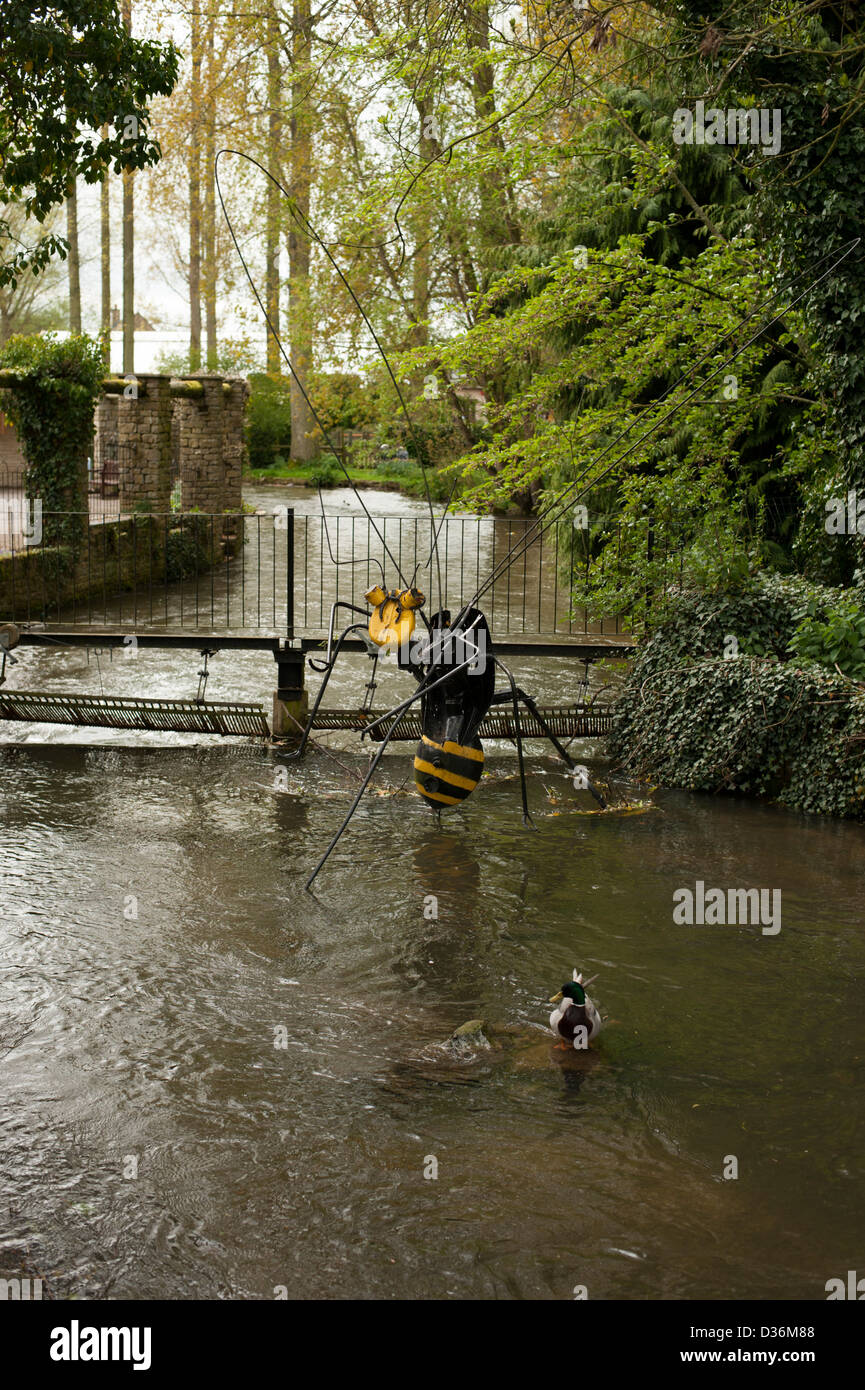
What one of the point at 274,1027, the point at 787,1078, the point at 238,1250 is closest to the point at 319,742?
the point at 274,1027

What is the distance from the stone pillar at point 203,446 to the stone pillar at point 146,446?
1.30m

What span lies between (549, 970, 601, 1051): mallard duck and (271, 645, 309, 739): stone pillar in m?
6.12

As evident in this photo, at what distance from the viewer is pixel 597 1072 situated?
557cm

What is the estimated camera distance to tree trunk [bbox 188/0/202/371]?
34453mm

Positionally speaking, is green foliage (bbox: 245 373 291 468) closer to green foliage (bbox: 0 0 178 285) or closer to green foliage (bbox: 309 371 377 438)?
green foliage (bbox: 309 371 377 438)

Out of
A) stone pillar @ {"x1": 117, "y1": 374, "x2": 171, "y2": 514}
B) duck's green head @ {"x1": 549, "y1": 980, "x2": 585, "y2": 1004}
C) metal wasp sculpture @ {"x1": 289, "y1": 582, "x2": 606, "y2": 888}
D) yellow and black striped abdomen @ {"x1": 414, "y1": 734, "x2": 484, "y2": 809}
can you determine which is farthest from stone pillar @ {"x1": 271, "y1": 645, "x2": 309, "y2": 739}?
stone pillar @ {"x1": 117, "y1": 374, "x2": 171, "y2": 514}

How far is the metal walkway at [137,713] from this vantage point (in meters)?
11.2

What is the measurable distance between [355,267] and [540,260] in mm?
8176

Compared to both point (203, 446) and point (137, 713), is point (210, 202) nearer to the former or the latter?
point (203, 446)

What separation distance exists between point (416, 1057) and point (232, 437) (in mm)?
22244

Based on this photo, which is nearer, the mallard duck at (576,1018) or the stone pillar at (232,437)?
the mallard duck at (576,1018)

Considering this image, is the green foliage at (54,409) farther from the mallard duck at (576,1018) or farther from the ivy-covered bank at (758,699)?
the mallard duck at (576,1018)

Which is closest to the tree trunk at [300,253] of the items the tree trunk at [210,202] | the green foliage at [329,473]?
the tree trunk at [210,202]

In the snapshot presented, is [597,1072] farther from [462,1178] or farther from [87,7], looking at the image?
[87,7]
